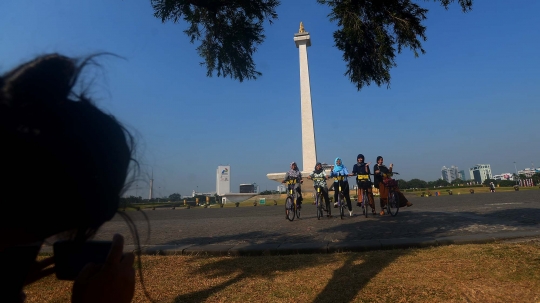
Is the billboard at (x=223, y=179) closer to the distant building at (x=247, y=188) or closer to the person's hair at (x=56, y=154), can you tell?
the distant building at (x=247, y=188)

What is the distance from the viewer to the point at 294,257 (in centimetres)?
440

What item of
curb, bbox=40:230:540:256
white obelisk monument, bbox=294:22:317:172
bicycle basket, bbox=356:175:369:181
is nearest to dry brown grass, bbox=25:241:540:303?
curb, bbox=40:230:540:256

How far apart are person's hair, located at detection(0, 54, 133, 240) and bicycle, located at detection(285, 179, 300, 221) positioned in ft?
31.7

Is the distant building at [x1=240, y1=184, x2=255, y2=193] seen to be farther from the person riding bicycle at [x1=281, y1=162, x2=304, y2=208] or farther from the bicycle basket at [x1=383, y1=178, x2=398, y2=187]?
the bicycle basket at [x1=383, y1=178, x2=398, y2=187]

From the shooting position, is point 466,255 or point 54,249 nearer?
point 54,249

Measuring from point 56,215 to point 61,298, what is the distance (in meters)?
3.13

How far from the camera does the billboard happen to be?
63.6 metres

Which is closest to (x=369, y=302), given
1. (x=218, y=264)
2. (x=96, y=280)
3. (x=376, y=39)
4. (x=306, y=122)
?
(x=218, y=264)

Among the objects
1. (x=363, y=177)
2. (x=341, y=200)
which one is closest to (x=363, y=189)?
(x=363, y=177)

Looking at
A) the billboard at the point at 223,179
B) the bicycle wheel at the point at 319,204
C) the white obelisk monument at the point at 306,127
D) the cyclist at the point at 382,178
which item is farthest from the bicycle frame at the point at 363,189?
the billboard at the point at 223,179

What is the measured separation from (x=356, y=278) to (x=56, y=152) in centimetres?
313

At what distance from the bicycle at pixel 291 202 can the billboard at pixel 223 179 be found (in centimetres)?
5327

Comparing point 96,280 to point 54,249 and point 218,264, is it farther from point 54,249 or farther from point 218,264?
point 218,264

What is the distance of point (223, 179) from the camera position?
211 ft
